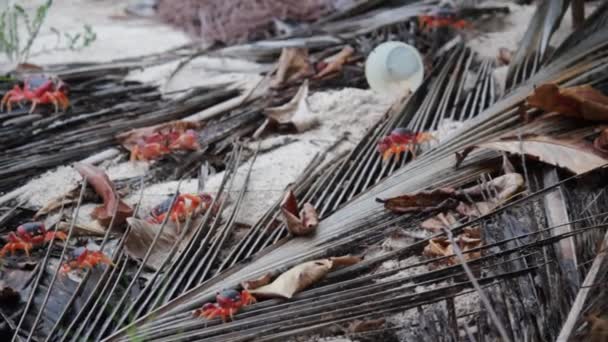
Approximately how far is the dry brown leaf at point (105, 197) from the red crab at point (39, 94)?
25.6 inches

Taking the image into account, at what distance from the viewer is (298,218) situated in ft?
6.37

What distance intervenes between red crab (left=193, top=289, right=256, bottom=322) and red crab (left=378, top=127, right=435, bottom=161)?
80 centimetres

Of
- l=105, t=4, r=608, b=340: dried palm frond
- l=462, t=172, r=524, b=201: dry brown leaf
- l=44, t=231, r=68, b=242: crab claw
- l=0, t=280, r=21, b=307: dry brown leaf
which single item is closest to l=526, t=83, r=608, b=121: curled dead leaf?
l=105, t=4, r=608, b=340: dried palm frond

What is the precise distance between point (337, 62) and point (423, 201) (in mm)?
1408

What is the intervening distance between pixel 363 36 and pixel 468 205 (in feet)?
5.78

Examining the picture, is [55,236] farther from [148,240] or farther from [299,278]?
[299,278]

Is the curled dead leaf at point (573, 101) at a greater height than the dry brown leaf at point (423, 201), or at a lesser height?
greater

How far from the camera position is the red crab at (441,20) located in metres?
3.51

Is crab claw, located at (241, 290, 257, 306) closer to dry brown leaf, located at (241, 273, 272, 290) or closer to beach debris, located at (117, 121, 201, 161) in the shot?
dry brown leaf, located at (241, 273, 272, 290)

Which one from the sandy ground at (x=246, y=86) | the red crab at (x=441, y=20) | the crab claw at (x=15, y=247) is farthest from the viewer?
the red crab at (x=441, y=20)

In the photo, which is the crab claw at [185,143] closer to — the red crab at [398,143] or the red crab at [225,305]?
the red crab at [398,143]

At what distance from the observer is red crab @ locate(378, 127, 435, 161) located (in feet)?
7.49

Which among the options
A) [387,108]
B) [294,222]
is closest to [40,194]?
[294,222]

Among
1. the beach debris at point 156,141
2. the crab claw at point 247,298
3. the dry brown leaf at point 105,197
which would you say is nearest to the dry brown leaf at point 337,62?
the beach debris at point 156,141
